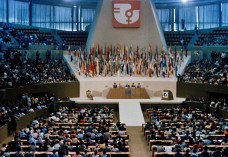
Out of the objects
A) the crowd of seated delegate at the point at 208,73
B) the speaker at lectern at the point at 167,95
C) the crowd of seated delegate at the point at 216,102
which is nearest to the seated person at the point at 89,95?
the speaker at lectern at the point at 167,95

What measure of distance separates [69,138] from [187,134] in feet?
19.1

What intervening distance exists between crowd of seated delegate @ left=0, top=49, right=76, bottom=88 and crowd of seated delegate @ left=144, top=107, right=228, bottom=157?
39.9 ft

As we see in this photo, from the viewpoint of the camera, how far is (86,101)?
4078 centimetres

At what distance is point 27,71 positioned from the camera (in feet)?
142

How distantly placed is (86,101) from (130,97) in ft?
15.9

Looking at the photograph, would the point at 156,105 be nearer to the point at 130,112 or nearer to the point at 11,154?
the point at 130,112

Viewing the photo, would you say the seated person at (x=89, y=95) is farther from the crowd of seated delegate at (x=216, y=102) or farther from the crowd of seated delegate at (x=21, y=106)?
the crowd of seated delegate at (x=216, y=102)

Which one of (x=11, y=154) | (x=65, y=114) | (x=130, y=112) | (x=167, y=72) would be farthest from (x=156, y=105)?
(x=11, y=154)

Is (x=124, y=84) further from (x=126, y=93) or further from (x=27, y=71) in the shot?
(x=27, y=71)

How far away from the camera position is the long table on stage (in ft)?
144

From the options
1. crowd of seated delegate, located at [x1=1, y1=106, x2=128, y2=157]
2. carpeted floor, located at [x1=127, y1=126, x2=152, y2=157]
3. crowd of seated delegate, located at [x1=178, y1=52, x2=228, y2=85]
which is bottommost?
carpeted floor, located at [x1=127, y1=126, x2=152, y2=157]

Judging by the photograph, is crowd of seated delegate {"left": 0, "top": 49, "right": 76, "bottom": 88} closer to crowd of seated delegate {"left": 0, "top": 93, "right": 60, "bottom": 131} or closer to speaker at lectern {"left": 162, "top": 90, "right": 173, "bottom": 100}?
crowd of seated delegate {"left": 0, "top": 93, "right": 60, "bottom": 131}

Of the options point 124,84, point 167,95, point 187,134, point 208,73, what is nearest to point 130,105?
point 167,95

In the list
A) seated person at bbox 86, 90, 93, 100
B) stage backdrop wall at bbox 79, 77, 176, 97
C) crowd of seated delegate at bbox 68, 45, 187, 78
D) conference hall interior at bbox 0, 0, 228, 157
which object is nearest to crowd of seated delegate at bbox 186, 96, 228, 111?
conference hall interior at bbox 0, 0, 228, 157
